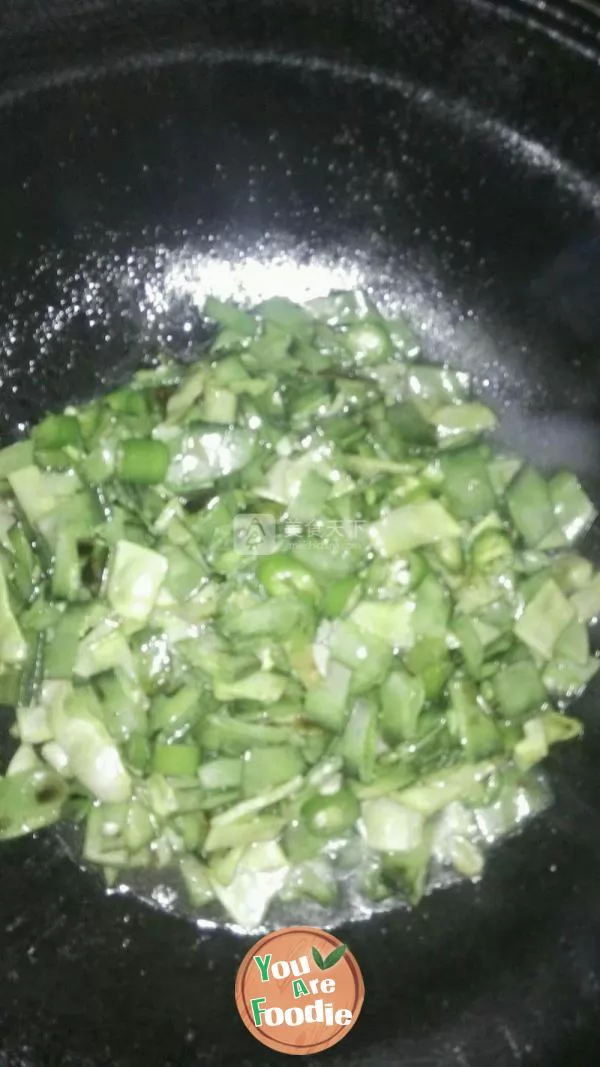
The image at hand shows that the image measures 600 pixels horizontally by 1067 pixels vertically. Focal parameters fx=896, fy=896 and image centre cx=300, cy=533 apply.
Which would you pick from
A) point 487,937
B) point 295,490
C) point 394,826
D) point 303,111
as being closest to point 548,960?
point 487,937
